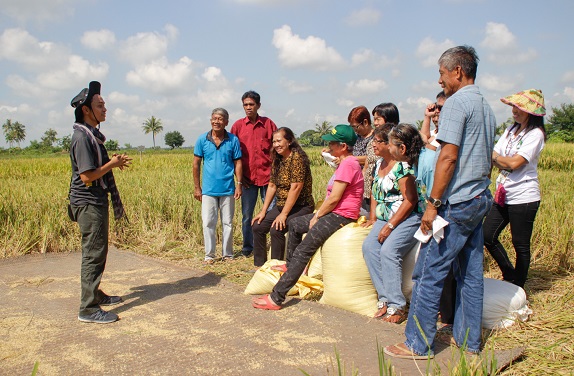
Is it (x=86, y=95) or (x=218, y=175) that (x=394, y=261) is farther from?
(x=86, y=95)

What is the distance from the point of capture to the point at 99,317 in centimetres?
353

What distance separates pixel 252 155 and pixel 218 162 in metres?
0.47

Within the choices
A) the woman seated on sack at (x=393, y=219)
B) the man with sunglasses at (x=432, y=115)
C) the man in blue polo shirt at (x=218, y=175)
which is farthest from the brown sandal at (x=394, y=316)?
the man in blue polo shirt at (x=218, y=175)

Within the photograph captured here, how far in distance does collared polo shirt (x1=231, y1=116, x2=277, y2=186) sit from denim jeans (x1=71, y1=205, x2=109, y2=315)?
2.27 m

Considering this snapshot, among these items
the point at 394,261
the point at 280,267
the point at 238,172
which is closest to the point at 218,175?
the point at 238,172

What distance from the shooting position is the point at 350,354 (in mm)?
2861

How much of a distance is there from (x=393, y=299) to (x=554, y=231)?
2.40m

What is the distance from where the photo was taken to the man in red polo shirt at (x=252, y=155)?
5.62 meters

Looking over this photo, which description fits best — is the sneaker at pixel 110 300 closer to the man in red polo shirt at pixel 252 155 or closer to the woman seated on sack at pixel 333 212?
the woman seated on sack at pixel 333 212

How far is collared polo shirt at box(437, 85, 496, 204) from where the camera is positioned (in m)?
2.60

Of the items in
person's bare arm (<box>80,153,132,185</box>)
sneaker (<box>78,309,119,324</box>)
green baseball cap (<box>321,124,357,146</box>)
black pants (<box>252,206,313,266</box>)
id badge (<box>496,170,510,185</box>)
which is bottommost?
sneaker (<box>78,309,119,324</box>)

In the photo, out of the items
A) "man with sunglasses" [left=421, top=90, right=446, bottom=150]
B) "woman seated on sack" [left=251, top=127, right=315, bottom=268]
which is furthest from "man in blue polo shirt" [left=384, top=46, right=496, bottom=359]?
"woman seated on sack" [left=251, top=127, right=315, bottom=268]

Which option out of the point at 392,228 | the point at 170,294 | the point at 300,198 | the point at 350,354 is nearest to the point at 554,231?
the point at 392,228

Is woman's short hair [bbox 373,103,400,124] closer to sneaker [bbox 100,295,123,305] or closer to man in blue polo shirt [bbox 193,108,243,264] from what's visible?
man in blue polo shirt [bbox 193,108,243,264]
